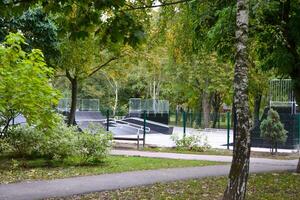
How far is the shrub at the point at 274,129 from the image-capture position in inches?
748

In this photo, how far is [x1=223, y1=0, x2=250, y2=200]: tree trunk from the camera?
7.04 m

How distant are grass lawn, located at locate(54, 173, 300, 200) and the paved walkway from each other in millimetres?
593

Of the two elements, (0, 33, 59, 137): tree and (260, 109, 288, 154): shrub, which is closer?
(0, 33, 59, 137): tree

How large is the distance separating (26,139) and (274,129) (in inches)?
408

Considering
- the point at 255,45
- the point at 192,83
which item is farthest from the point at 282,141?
the point at 192,83

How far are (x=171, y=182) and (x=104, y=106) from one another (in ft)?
170

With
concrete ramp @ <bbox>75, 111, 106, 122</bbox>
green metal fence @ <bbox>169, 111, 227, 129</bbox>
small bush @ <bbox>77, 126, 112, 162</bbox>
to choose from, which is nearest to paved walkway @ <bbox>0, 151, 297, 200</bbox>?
small bush @ <bbox>77, 126, 112, 162</bbox>

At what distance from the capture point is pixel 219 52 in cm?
1384

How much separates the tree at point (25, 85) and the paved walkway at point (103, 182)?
232 centimetres

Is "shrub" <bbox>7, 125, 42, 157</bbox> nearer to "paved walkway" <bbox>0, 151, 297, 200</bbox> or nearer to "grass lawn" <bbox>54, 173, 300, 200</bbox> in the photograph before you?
"paved walkway" <bbox>0, 151, 297, 200</bbox>

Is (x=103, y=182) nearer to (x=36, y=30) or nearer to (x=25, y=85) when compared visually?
(x=25, y=85)

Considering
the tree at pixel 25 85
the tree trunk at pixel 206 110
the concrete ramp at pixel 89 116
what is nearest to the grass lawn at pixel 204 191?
the tree at pixel 25 85

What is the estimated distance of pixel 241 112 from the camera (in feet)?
23.1

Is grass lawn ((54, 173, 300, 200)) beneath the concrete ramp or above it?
beneath
